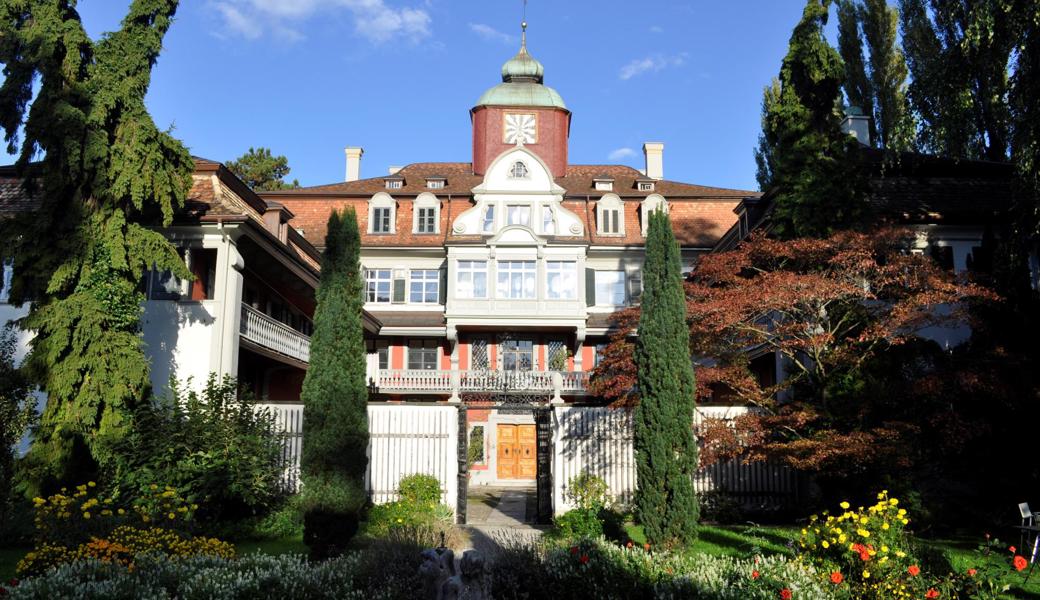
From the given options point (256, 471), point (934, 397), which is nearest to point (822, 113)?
point (934, 397)

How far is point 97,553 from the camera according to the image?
30.8 feet

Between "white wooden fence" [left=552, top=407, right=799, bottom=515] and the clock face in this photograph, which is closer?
"white wooden fence" [left=552, top=407, right=799, bottom=515]

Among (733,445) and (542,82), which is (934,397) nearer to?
(733,445)

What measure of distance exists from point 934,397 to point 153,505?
43.9 ft

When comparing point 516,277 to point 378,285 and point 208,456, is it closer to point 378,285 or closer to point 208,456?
point 378,285

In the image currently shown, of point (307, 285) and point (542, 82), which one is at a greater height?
point (542, 82)

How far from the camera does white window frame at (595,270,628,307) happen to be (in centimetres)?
3297

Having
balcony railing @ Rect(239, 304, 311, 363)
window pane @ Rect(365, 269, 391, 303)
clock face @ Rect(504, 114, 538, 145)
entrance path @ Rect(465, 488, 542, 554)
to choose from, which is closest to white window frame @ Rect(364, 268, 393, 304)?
window pane @ Rect(365, 269, 391, 303)

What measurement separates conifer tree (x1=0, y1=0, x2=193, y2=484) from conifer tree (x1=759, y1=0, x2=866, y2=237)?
13.3 meters

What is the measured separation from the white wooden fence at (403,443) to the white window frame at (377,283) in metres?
16.2

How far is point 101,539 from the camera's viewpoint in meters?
9.91

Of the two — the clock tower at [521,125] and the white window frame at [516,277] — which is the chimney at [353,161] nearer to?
the clock tower at [521,125]

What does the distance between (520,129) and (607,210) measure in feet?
24.3

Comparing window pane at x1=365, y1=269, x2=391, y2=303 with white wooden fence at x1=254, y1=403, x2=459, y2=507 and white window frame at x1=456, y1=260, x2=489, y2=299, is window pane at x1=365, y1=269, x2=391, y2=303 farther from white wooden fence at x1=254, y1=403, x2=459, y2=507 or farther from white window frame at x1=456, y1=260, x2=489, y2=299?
white wooden fence at x1=254, y1=403, x2=459, y2=507
